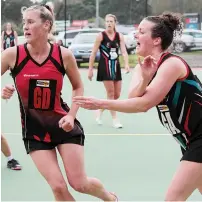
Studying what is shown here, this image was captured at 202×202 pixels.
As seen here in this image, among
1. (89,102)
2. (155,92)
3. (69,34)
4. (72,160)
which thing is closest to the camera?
(89,102)

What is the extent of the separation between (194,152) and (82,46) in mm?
15925

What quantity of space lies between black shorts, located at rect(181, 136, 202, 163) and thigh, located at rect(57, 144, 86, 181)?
82 centimetres

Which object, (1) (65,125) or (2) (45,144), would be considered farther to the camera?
(2) (45,144)

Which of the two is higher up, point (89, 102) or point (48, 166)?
point (89, 102)

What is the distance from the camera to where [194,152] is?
3129mm

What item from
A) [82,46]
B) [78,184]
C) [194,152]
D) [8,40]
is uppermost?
[194,152]

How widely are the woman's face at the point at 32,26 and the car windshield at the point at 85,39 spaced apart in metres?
15.5

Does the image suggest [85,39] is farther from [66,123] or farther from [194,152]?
[194,152]

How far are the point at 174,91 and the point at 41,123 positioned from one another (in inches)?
42.9

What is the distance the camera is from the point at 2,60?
12.0 feet

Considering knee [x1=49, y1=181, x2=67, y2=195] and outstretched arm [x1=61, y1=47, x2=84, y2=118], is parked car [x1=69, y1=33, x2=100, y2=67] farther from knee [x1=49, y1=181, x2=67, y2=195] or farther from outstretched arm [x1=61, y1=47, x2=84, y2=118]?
knee [x1=49, y1=181, x2=67, y2=195]

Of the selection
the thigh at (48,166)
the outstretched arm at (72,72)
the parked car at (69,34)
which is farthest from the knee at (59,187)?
the parked car at (69,34)

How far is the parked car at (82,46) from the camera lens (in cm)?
1869

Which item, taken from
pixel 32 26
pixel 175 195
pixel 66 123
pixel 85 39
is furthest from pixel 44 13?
pixel 85 39
